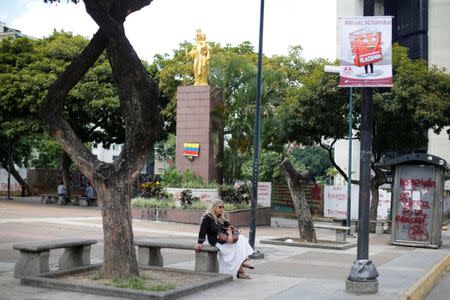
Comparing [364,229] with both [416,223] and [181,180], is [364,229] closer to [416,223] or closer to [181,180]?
[416,223]

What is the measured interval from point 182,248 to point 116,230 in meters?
1.62

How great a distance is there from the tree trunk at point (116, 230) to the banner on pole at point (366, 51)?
12.4 feet

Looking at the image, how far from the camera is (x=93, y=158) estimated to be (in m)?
9.25

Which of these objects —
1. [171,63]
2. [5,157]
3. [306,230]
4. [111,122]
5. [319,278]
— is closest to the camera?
[319,278]

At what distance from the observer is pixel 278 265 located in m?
12.5

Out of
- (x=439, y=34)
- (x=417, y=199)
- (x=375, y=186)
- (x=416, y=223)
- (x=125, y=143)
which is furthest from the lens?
(x=439, y=34)

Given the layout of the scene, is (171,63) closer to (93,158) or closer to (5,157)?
(5,157)

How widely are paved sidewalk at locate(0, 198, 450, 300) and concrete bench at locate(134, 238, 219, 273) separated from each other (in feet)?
A: 1.75

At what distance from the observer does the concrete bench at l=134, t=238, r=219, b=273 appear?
33.0ft

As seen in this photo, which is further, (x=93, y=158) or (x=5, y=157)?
(x=5, y=157)

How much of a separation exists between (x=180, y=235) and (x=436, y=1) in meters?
42.3

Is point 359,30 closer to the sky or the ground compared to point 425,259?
closer to the sky

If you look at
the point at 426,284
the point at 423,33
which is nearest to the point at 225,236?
the point at 426,284

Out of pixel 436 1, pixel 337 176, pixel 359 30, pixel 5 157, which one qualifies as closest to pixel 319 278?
pixel 359 30
